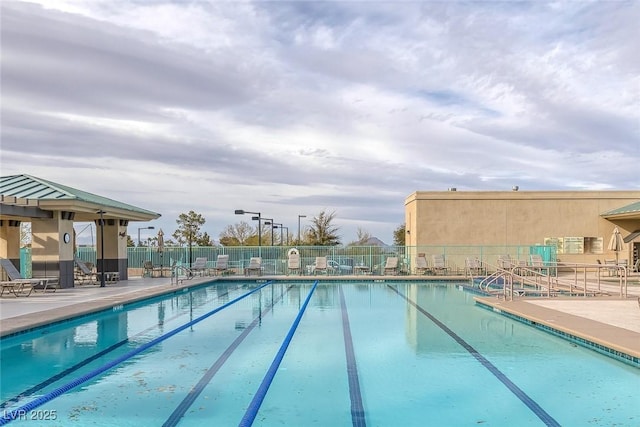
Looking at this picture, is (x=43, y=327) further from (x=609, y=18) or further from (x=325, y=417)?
(x=609, y=18)

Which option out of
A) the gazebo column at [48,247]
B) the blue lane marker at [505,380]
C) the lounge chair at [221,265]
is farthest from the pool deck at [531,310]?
the lounge chair at [221,265]

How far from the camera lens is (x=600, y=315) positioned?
10.3m

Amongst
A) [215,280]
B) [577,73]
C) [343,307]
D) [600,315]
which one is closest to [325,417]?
[600,315]

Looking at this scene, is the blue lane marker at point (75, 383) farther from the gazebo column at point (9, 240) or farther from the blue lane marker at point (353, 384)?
the gazebo column at point (9, 240)

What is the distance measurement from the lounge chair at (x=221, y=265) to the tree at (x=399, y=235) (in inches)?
901

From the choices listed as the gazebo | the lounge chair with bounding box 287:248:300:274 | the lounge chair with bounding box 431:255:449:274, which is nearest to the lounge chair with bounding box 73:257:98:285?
the gazebo

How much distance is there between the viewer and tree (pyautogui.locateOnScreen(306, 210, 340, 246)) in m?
40.8

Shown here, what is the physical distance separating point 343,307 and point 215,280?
8.97 m

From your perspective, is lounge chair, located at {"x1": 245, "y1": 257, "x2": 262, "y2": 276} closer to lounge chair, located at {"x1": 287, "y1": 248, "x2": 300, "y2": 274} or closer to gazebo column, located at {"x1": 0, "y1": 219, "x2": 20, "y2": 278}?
lounge chair, located at {"x1": 287, "y1": 248, "x2": 300, "y2": 274}

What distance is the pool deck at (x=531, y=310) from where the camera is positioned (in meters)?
8.34

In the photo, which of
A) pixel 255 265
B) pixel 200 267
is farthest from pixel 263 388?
pixel 200 267

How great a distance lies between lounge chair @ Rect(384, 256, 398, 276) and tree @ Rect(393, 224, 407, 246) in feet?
68.2

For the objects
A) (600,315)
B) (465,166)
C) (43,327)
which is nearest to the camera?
(43,327)

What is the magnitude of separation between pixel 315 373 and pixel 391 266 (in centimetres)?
1599
